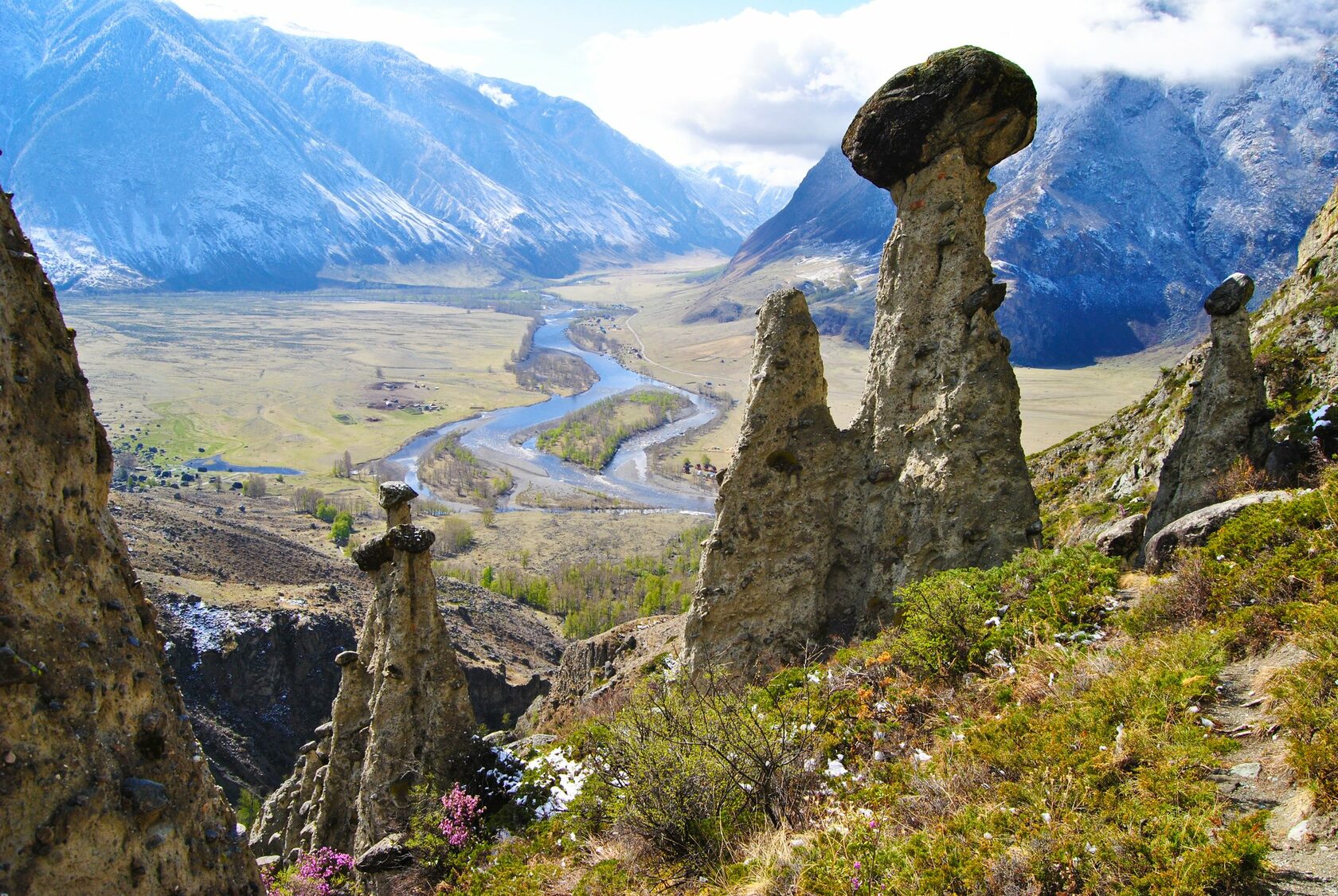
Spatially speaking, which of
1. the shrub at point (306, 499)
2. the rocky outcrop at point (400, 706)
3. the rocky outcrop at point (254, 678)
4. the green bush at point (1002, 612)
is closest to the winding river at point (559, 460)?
the shrub at point (306, 499)

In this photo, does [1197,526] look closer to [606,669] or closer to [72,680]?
[72,680]

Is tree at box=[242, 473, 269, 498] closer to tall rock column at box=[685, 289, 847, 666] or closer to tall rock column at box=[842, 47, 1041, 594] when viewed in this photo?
tall rock column at box=[685, 289, 847, 666]

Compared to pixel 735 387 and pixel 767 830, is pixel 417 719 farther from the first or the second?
pixel 735 387

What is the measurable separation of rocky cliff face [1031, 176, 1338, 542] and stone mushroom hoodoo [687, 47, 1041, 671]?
4.41m

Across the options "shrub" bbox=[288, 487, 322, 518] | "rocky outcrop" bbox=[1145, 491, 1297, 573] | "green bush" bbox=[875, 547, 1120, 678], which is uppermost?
"rocky outcrop" bbox=[1145, 491, 1297, 573]

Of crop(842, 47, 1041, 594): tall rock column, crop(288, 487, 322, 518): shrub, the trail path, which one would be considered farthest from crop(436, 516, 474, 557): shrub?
the trail path

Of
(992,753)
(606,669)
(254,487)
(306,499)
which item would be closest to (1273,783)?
(992,753)

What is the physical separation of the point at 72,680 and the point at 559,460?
129 meters

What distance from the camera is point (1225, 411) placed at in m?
15.5

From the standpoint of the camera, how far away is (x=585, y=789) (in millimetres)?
13680

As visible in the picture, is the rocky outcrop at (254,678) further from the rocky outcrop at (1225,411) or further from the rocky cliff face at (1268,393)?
the rocky outcrop at (1225,411)

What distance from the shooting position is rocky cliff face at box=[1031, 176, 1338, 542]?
16.9m

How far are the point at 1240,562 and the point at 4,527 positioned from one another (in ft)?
46.6

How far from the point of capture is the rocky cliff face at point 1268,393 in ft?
55.3
